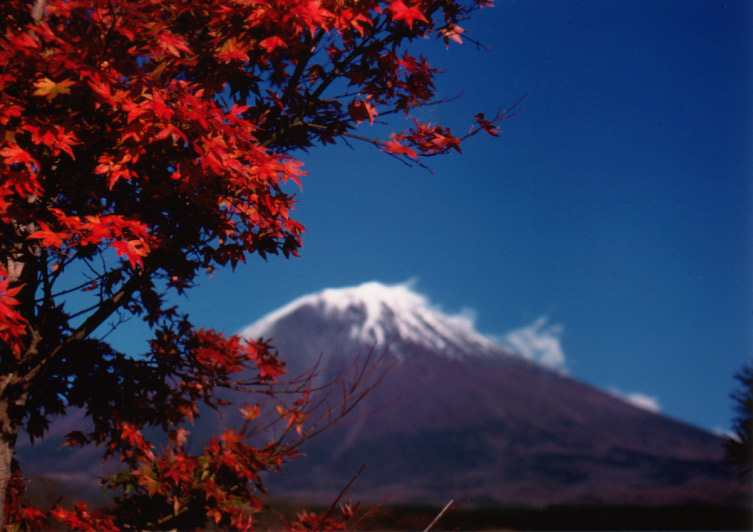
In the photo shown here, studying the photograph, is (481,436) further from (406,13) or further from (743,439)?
(406,13)

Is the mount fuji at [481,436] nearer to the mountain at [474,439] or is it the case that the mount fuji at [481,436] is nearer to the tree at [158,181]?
the mountain at [474,439]

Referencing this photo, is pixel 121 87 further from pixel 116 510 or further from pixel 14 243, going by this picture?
pixel 116 510

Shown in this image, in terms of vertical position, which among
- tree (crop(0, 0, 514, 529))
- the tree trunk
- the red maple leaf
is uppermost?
the red maple leaf

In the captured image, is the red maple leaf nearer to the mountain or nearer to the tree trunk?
the tree trunk

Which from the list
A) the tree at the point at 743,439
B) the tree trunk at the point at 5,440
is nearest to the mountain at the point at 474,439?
the tree at the point at 743,439

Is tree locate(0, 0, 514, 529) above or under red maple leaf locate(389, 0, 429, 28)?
under

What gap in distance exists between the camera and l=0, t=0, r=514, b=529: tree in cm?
203

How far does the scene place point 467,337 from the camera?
47.7 m

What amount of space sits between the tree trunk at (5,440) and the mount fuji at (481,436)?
16092 millimetres

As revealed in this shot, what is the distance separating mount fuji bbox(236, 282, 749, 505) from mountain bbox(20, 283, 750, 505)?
103 mm


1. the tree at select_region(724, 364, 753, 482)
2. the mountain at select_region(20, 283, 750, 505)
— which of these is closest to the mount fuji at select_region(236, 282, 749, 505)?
the mountain at select_region(20, 283, 750, 505)

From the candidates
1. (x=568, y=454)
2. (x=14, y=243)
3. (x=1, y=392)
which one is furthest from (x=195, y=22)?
(x=568, y=454)

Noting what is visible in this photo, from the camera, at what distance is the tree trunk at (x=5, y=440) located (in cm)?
275

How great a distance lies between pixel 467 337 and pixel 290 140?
152 ft
